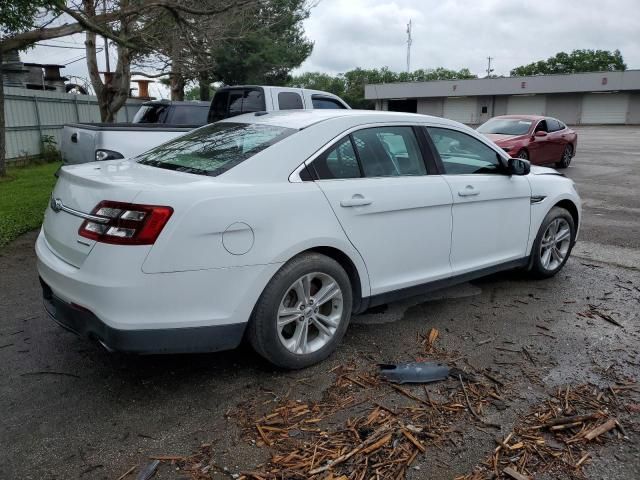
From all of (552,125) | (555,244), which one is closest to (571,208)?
(555,244)

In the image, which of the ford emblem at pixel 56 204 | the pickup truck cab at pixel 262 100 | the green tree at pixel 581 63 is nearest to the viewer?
the ford emblem at pixel 56 204

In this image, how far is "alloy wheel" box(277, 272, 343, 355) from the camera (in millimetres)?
3467

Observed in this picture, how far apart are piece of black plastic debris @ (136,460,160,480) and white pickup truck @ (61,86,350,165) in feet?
18.2

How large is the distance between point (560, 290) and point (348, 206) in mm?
2726

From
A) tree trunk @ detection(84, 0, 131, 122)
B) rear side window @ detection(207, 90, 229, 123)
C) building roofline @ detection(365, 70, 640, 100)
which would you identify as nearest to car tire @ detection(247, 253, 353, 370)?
rear side window @ detection(207, 90, 229, 123)

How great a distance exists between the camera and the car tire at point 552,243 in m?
5.28

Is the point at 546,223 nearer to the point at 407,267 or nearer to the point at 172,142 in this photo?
the point at 407,267

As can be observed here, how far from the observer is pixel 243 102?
31.5 feet

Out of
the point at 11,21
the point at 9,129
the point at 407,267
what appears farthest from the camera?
the point at 9,129

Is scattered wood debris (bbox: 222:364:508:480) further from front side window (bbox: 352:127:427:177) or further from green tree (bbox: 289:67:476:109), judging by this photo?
green tree (bbox: 289:67:476:109)

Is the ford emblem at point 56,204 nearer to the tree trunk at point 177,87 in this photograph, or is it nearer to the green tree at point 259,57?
the tree trunk at point 177,87

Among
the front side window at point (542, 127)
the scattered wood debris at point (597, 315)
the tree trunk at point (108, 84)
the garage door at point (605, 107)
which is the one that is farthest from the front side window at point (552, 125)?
the garage door at point (605, 107)

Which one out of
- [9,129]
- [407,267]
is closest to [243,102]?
[407,267]

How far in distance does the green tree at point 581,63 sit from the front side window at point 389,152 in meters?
85.6
